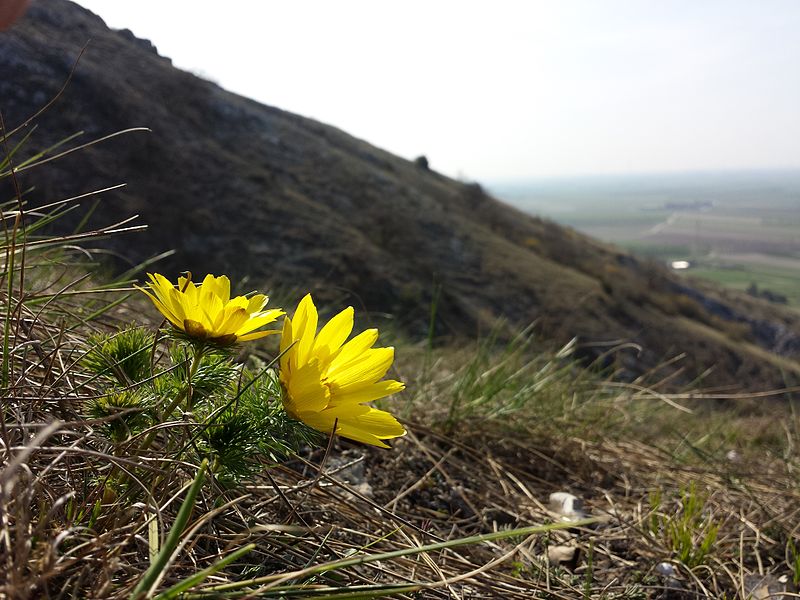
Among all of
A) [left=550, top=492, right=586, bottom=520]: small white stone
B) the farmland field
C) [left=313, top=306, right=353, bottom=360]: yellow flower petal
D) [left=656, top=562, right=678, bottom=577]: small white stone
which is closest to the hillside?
[left=550, top=492, right=586, bottom=520]: small white stone

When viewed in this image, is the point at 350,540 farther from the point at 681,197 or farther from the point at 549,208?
the point at 681,197

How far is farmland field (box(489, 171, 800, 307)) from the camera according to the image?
74.0 metres

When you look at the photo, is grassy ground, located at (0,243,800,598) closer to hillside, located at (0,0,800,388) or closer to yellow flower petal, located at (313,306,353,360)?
yellow flower petal, located at (313,306,353,360)

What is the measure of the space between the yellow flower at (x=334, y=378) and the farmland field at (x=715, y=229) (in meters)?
45.2

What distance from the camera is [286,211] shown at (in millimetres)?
13891

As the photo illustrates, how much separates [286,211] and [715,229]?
121m

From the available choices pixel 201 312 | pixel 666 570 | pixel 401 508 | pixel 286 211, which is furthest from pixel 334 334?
pixel 286 211

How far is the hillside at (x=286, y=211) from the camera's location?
11.4m

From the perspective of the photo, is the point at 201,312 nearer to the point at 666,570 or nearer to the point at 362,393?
the point at 362,393

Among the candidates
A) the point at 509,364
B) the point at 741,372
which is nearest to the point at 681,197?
the point at 741,372

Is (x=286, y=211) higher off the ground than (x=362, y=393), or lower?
higher

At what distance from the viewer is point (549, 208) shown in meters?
170

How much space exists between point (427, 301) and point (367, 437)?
41.0 ft

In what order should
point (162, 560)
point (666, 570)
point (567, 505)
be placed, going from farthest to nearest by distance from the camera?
point (567, 505) < point (666, 570) < point (162, 560)
